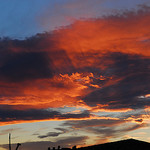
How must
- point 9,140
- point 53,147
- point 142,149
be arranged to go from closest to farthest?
point 142,149 → point 53,147 → point 9,140

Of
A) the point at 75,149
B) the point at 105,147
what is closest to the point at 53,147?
the point at 75,149

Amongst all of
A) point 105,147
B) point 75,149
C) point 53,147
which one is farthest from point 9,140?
point 105,147

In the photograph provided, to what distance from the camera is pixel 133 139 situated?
4306 centimetres

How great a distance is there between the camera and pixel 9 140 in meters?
57.0

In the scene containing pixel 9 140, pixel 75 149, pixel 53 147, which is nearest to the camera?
pixel 75 149

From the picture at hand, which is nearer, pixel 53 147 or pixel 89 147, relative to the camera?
pixel 89 147

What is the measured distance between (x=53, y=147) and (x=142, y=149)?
629 inches

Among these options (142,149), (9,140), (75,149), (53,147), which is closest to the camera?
(142,149)

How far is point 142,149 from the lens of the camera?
1656 inches

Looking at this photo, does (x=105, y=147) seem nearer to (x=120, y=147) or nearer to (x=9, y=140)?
(x=120, y=147)

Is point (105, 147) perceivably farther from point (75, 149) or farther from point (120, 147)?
point (75, 149)

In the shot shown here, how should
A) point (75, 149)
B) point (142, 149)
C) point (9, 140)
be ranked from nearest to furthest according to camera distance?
point (142, 149), point (75, 149), point (9, 140)

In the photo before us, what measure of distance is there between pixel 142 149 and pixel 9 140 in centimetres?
2896

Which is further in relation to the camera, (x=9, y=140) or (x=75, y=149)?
(x=9, y=140)
